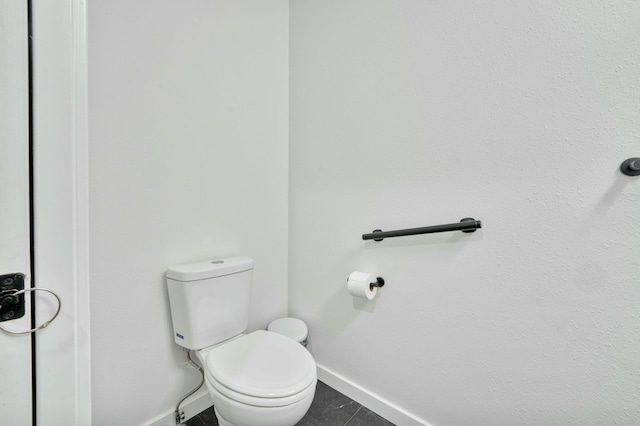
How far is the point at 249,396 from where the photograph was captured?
2.59 ft

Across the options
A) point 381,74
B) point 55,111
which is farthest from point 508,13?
point 55,111

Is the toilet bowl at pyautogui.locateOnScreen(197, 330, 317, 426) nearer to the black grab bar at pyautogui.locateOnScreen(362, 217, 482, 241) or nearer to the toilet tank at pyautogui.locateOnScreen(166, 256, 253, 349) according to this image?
the toilet tank at pyautogui.locateOnScreen(166, 256, 253, 349)

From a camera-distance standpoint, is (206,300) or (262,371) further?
(206,300)

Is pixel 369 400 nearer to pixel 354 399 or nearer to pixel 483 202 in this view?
pixel 354 399

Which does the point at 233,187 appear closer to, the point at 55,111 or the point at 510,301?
the point at 55,111

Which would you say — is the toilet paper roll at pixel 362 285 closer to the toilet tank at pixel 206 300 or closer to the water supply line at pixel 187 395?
the toilet tank at pixel 206 300

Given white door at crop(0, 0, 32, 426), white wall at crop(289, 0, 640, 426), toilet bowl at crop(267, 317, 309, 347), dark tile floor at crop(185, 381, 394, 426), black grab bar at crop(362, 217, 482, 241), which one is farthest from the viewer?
toilet bowl at crop(267, 317, 309, 347)

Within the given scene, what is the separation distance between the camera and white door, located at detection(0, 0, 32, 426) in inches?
23.0

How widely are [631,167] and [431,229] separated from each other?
53 cm

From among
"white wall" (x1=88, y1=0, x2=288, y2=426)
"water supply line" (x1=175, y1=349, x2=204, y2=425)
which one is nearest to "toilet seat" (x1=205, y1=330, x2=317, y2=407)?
"water supply line" (x1=175, y1=349, x2=204, y2=425)

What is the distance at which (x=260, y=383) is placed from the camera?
2.69ft

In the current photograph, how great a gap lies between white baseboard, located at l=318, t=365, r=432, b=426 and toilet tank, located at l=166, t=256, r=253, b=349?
583 millimetres

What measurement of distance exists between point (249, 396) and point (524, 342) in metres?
0.93

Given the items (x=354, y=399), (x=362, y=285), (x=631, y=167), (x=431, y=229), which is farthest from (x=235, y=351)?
(x=631, y=167)
